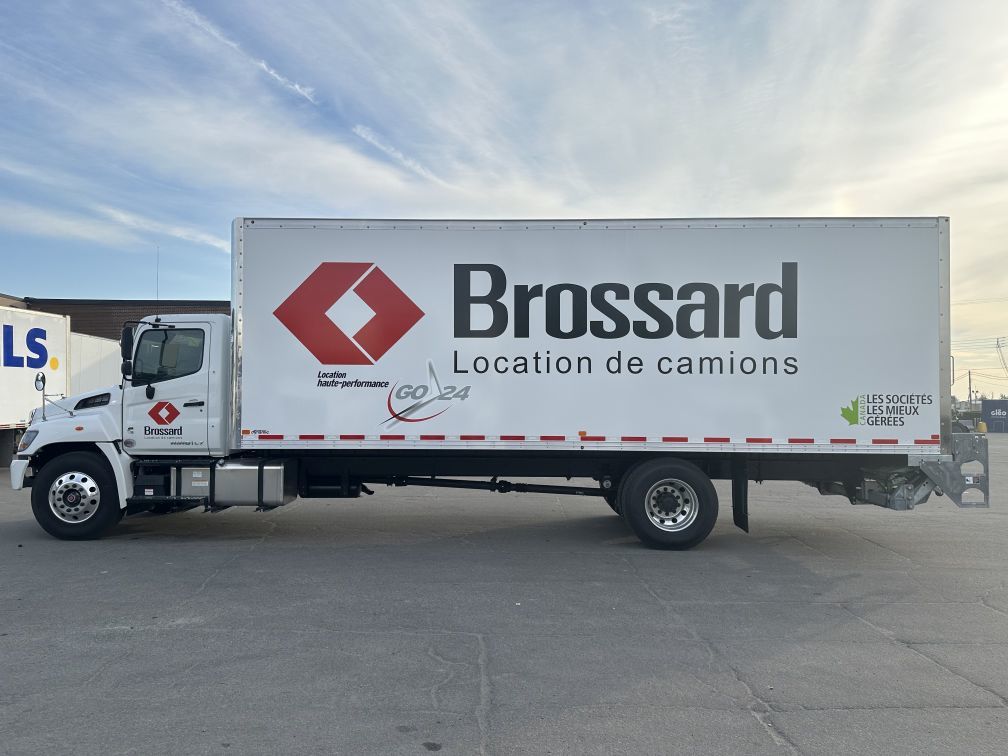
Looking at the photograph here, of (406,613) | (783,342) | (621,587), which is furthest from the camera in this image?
(783,342)

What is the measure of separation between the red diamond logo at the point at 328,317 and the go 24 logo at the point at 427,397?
498 mm

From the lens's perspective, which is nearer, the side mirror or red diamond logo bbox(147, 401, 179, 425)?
the side mirror

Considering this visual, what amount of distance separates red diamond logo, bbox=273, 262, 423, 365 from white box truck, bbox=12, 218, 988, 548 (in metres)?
0.02

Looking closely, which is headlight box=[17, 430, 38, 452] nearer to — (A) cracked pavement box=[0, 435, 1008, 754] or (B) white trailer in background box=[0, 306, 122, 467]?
(A) cracked pavement box=[0, 435, 1008, 754]

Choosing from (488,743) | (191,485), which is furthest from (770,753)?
(191,485)

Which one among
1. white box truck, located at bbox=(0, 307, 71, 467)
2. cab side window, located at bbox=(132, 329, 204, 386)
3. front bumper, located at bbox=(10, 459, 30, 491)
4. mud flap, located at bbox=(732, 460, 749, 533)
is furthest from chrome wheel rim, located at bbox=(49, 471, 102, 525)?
white box truck, located at bbox=(0, 307, 71, 467)

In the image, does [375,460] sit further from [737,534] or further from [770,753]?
[770,753]

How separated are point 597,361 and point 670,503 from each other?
1.77 meters

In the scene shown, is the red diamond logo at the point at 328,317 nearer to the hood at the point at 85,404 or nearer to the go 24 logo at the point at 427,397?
the go 24 logo at the point at 427,397

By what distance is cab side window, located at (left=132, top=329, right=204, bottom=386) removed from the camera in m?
9.13

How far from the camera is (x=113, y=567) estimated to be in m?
7.72

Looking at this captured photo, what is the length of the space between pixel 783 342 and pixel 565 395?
2437mm

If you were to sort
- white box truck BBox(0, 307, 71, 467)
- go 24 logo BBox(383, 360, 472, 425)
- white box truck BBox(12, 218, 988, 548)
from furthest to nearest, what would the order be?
white box truck BBox(0, 307, 71, 467)
go 24 logo BBox(383, 360, 472, 425)
white box truck BBox(12, 218, 988, 548)

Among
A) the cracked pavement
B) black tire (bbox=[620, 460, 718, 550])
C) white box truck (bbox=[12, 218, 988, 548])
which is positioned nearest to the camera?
the cracked pavement
